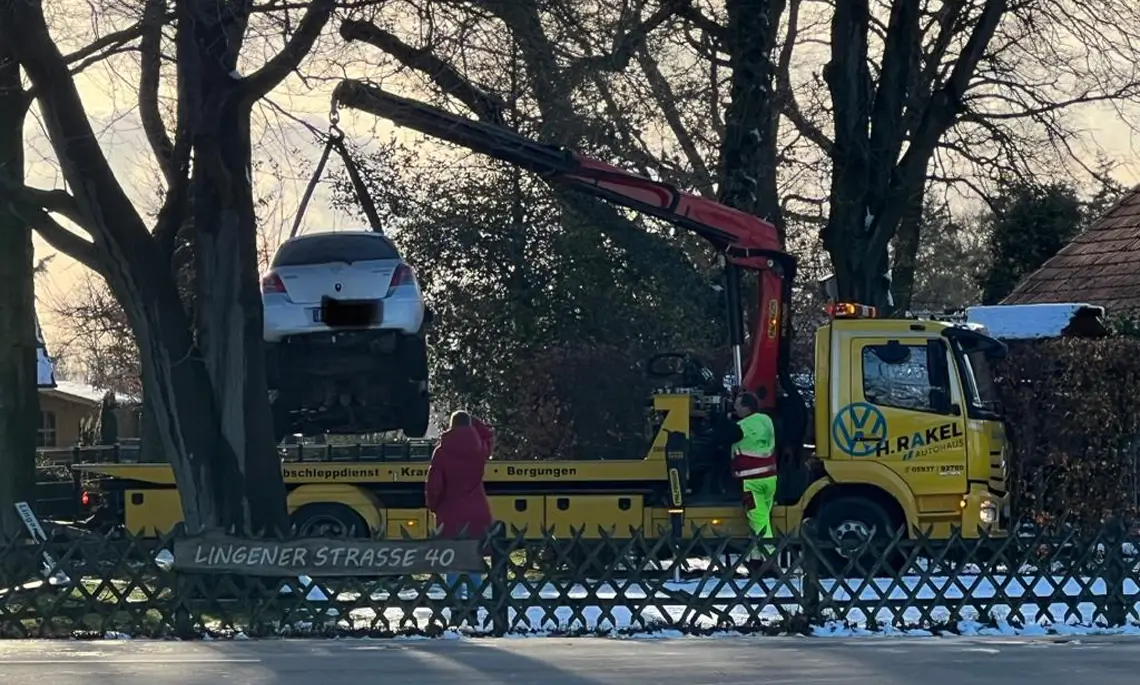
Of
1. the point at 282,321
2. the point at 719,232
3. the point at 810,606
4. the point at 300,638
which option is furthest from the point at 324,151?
the point at 810,606

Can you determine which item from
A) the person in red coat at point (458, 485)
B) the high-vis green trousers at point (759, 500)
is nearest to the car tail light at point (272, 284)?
the person in red coat at point (458, 485)

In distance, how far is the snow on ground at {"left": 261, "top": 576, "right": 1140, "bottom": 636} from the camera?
14359mm

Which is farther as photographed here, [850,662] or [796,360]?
[796,360]

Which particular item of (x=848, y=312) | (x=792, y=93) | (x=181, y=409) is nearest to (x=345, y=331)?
(x=181, y=409)

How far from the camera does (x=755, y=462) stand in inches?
680

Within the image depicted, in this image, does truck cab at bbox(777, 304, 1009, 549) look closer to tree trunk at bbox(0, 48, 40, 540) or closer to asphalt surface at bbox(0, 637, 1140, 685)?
asphalt surface at bbox(0, 637, 1140, 685)

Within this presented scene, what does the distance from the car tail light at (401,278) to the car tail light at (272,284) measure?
1188 mm

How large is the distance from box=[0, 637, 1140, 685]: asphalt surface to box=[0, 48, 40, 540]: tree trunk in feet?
17.6

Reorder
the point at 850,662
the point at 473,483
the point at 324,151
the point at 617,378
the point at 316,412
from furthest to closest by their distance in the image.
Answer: the point at 617,378
the point at 316,412
the point at 324,151
the point at 473,483
the point at 850,662

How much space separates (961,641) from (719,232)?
643 cm

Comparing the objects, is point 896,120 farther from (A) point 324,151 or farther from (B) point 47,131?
(B) point 47,131

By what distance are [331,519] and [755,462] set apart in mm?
4714

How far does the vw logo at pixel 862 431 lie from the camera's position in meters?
17.9

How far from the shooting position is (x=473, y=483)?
16203 mm
